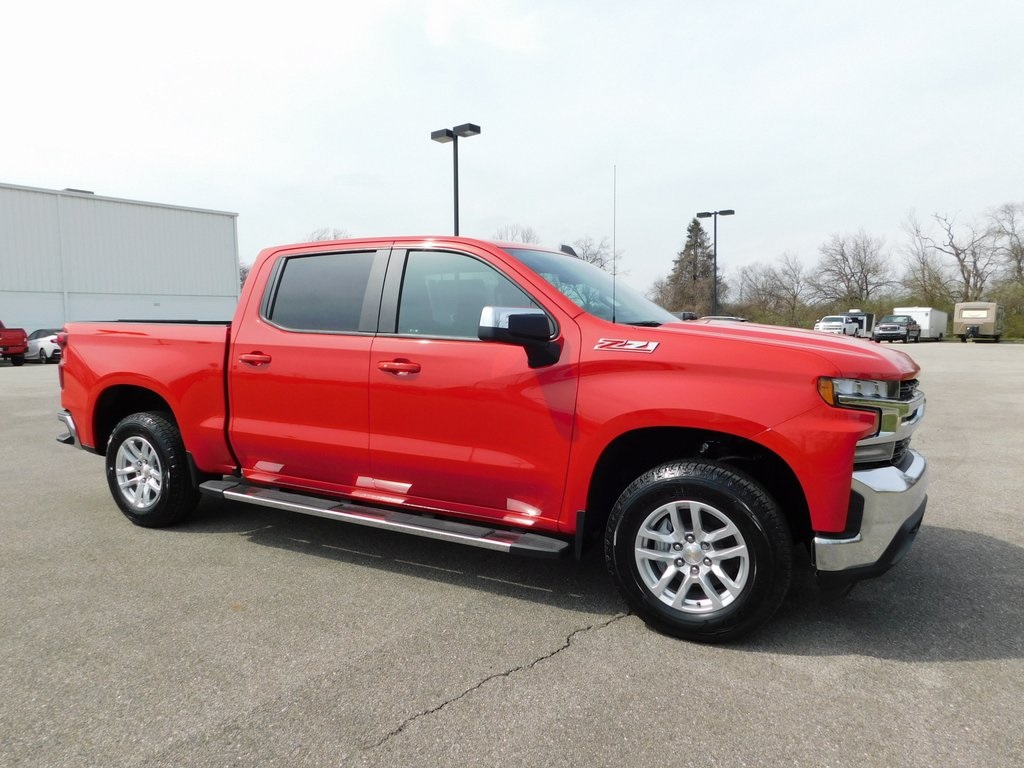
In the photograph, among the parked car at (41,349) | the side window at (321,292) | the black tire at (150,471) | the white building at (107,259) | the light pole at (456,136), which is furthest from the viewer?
the white building at (107,259)

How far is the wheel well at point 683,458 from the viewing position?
3.33 meters

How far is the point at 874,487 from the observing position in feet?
9.75

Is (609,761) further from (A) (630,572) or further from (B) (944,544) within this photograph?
(B) (944,544)

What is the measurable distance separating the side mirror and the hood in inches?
16.2

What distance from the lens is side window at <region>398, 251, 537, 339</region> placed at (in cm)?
381

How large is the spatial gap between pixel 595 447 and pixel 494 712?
125 centimetres

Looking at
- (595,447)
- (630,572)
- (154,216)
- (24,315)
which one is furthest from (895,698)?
(154,216)

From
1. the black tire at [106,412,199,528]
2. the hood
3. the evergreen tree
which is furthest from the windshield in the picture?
the evergreen tree

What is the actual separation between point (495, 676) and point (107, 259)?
139 ft

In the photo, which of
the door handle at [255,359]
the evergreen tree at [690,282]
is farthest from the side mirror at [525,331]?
the evergreen tree at [690,282]

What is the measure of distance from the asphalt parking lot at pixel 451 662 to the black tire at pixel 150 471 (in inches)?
8.9

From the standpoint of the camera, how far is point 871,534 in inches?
118

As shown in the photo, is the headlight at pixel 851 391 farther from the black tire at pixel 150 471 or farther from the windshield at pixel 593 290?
the black tire at pixel 150 471

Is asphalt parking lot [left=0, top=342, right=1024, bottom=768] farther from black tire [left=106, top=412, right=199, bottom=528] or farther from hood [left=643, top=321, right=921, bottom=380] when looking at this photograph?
hood [left=643, top=321, right=921, bottom=380]
